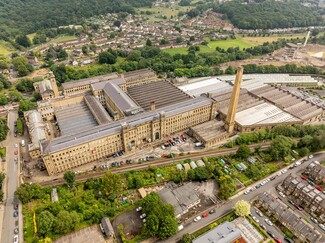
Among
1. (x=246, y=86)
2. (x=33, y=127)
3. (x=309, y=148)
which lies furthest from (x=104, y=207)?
(x=246, y=86)

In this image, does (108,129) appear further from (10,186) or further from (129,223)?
(10,186)

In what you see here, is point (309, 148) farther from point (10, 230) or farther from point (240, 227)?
point (10, 230)

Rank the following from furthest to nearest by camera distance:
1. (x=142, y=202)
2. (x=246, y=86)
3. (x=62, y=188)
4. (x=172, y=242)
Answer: (x=246, y=86) < (x=62, y=188) < (x=142, y=202) < (x=172, y=242)

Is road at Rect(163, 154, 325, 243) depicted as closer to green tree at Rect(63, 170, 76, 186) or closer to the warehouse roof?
green tree at Rect(63, 170, 76, 186)

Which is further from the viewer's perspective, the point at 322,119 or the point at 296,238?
the point at 322,119

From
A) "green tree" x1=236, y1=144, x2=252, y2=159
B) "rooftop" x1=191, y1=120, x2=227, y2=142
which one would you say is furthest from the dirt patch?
"green tree" x1=236, y1=144, x2=252, y2=159

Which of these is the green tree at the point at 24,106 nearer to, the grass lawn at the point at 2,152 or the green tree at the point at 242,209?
the grass lawn at the point at 2,152
